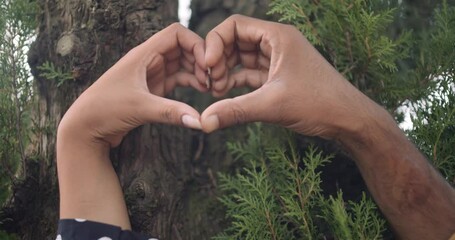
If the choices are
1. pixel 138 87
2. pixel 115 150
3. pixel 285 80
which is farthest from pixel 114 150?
pixel 285 80

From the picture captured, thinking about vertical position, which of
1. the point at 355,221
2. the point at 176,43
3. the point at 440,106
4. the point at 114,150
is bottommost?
the point at 355,221

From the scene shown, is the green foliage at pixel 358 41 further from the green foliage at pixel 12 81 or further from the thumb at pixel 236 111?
the green foliage at pixel 12 81

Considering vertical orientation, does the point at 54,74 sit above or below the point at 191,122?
above

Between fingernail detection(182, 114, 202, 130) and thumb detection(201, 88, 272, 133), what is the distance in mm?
14

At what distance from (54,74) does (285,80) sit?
0.57 m

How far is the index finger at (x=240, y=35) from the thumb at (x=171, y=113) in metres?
0.15

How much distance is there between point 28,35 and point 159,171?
1.57 ft

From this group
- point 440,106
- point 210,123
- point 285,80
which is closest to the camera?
point 210,123

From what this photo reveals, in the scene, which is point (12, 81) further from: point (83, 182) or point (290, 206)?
point (290, 206)

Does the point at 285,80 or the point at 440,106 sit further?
the point at 440,106

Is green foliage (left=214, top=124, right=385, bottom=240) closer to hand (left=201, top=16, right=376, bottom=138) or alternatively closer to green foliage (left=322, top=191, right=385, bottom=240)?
green foliage (left=322, top=191, right=385, bottom=240)

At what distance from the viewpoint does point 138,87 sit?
4.63 feet

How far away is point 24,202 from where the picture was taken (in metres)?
1.74

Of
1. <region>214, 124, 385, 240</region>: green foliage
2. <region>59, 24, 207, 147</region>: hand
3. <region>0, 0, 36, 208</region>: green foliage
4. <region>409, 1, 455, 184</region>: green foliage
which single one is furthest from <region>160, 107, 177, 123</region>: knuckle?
<region>409, 1, 455, 184</region>: green foliage
